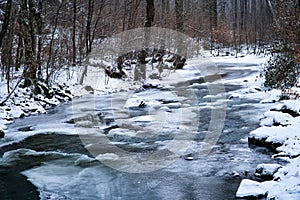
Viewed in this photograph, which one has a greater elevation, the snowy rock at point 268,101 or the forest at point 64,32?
the forest at point 64,32

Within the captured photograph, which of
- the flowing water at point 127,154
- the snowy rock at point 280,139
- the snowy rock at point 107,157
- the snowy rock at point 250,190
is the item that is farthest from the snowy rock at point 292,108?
the snowy rock at point 107,157

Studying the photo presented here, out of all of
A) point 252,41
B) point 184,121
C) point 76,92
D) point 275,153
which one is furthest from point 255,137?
point 252,41

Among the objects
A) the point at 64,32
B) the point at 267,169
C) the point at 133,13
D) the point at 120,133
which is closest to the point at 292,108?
the point at 267,169

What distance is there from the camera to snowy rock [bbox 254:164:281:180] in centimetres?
530

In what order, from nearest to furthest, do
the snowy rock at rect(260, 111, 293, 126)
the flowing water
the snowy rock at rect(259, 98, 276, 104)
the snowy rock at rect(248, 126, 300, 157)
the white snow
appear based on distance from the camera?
1. the flowing water
2. the white snow
3. the snowy rock at rect(248, 126, 300, 157)
4. the snowy rock at rect(260, 111, 293, 126)
5. the snowy rock at rect(259, 98, 276, 104)

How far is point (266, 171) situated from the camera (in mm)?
5359

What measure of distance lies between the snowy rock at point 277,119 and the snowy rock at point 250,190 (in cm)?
301

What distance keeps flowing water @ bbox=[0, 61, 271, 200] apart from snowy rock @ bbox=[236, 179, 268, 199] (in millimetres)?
125

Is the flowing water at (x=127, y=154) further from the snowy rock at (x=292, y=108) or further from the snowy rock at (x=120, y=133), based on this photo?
the snowy rock at (x=292, y=108)

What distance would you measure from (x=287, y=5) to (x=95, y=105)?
631 centimetres

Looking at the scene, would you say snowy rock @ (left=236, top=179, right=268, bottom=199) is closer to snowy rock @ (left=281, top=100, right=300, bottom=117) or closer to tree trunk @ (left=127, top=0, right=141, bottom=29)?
snowy rock @ (left=281, top=100, right=300, bottom=117)

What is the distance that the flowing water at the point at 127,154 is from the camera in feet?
17.1

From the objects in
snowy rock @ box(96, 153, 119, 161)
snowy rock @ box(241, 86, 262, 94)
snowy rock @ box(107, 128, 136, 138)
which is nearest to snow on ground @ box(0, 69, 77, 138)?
snowy rock @ box(107, 128, 136, 138)

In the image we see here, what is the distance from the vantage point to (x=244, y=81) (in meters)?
15.7
